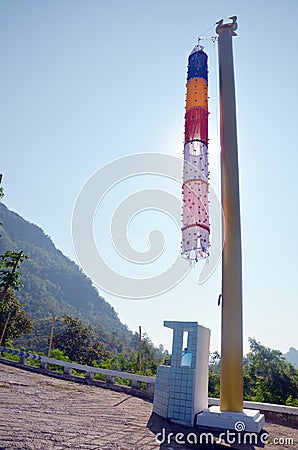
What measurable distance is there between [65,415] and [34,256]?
113m

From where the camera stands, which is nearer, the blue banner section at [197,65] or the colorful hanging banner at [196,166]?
the colorful hanging banner at [196,166]

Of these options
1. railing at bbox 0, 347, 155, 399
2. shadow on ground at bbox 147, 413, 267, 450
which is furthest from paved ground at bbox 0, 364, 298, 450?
railing at bbox 0, 347, 155, 399

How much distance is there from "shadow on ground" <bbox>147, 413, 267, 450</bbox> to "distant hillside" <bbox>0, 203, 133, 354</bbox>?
78840 millimetres

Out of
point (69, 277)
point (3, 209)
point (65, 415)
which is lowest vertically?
point (65, 415)

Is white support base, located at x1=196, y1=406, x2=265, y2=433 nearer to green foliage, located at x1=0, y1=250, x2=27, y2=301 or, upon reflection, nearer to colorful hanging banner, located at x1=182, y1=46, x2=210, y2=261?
colorful hanging banner, located at x1=182, y1=46, x2=210, y2=261

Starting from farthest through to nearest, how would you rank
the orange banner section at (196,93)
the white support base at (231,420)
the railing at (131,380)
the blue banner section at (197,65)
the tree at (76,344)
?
the tree at (76,344) < the blue banner section at (197,65) < the orange banner section at (196,93) < the railing at (131,380) < the white support base at (231,420)

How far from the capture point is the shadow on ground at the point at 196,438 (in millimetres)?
6613

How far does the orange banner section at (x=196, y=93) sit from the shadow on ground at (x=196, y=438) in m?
9.19

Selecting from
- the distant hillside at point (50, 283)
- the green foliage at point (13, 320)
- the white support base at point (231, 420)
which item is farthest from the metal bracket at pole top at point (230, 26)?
the distant hillside at point (50, 283)

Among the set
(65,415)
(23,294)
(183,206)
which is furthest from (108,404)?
(23,294)

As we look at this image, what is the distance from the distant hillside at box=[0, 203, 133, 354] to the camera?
294 feet

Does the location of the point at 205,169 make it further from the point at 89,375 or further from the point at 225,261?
the point at 89,375

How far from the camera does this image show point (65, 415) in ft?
24.6

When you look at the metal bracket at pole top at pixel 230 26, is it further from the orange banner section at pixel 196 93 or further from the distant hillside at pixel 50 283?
the distant hillside at pixel 50 283
